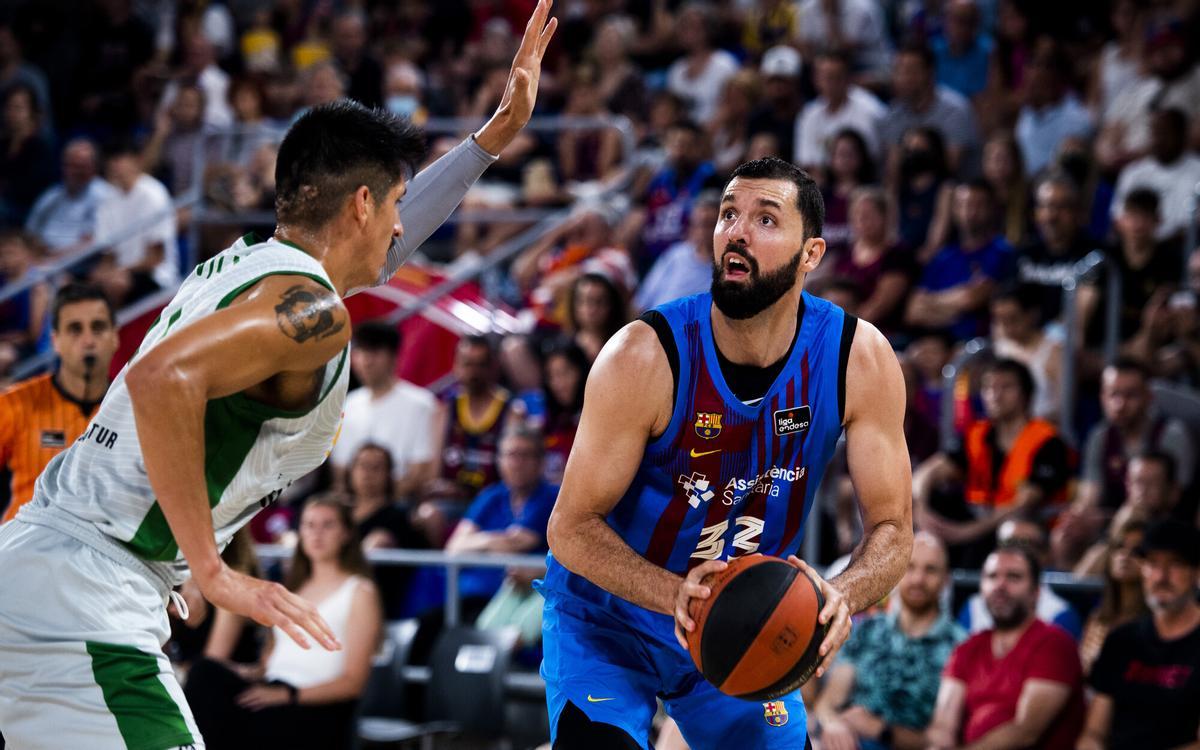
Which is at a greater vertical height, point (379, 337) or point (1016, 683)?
point (379, 337)

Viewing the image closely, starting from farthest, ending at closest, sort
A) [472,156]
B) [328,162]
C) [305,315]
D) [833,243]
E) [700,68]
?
[700,68] < [833,243] < [472,156] < [328,162] < [305,315]

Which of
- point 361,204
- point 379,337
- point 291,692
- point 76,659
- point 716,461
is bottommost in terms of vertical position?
point 291,692

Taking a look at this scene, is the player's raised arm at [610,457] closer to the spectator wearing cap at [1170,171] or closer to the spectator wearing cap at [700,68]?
the spectator wearing cap at [1170,171]

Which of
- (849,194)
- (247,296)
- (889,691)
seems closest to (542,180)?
(849,194)

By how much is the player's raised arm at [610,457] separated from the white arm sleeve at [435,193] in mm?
775

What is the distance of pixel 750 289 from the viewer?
14.6ft

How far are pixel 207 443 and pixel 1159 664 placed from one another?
5.06 meters

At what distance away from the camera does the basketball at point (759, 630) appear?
13.1ft

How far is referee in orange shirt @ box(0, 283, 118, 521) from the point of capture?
6.22 metres

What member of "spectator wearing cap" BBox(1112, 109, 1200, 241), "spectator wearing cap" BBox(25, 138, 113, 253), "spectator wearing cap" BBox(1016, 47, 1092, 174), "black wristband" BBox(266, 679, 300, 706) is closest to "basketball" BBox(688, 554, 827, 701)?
"black wristband" BBox(266, 679, 300, 706)

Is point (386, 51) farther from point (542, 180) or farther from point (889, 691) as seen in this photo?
point (889, 691)

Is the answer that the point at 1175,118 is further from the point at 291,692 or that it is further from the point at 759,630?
the point at 759,630

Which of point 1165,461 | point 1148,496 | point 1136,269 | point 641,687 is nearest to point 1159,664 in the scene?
point 1148,496

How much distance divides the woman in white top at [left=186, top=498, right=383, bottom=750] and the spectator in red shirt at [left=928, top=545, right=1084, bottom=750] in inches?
120
